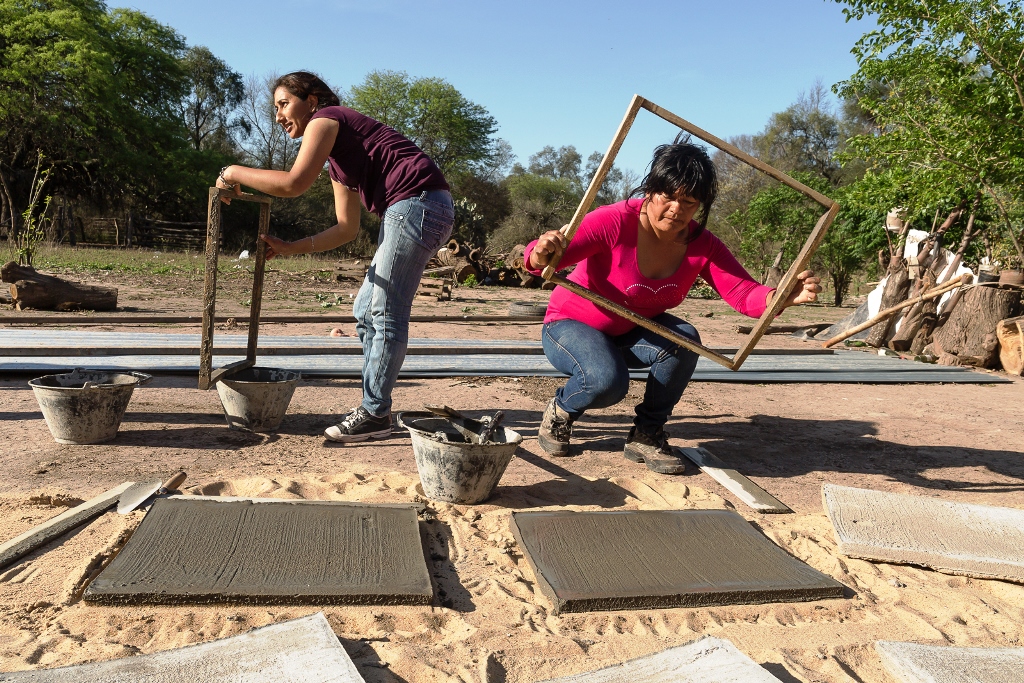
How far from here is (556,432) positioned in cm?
388

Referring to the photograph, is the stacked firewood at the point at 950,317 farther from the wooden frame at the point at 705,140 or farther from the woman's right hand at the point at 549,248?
the woman's right hand at the point at 549,248

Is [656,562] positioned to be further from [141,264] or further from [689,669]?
[141,264]

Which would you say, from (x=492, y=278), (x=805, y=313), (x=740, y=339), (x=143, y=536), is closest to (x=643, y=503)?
(x=143, y=536)

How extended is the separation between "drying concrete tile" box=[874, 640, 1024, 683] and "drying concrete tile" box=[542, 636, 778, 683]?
397 millimetres

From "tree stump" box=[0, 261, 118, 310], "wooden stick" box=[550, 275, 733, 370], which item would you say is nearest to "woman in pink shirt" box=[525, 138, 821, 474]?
"wooden stick" box=[550, 275, 733, 370]

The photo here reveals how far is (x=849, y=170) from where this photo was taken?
105 ft

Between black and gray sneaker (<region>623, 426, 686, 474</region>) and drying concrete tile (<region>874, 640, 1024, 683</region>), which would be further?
black and gray sneaker (<region>623, 426, 686, 474</region>)

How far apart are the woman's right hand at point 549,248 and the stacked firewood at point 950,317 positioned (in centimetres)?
546

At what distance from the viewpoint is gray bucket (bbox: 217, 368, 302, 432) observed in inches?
146

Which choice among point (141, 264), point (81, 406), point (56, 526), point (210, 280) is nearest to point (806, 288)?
point (210, 280)

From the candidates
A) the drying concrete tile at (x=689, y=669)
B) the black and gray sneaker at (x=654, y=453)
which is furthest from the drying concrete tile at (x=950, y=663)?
the black and gray sneaker at (x=654, y=453)

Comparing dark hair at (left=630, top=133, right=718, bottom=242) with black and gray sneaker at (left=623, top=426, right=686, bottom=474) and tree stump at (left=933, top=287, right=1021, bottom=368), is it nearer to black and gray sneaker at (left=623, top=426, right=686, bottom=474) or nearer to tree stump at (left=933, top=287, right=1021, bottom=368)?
black and gray sneaker at (left=623, top=426, right=686, bottom=474)

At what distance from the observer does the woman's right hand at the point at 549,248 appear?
323cm

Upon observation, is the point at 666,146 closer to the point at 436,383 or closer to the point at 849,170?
the point at 436,383
